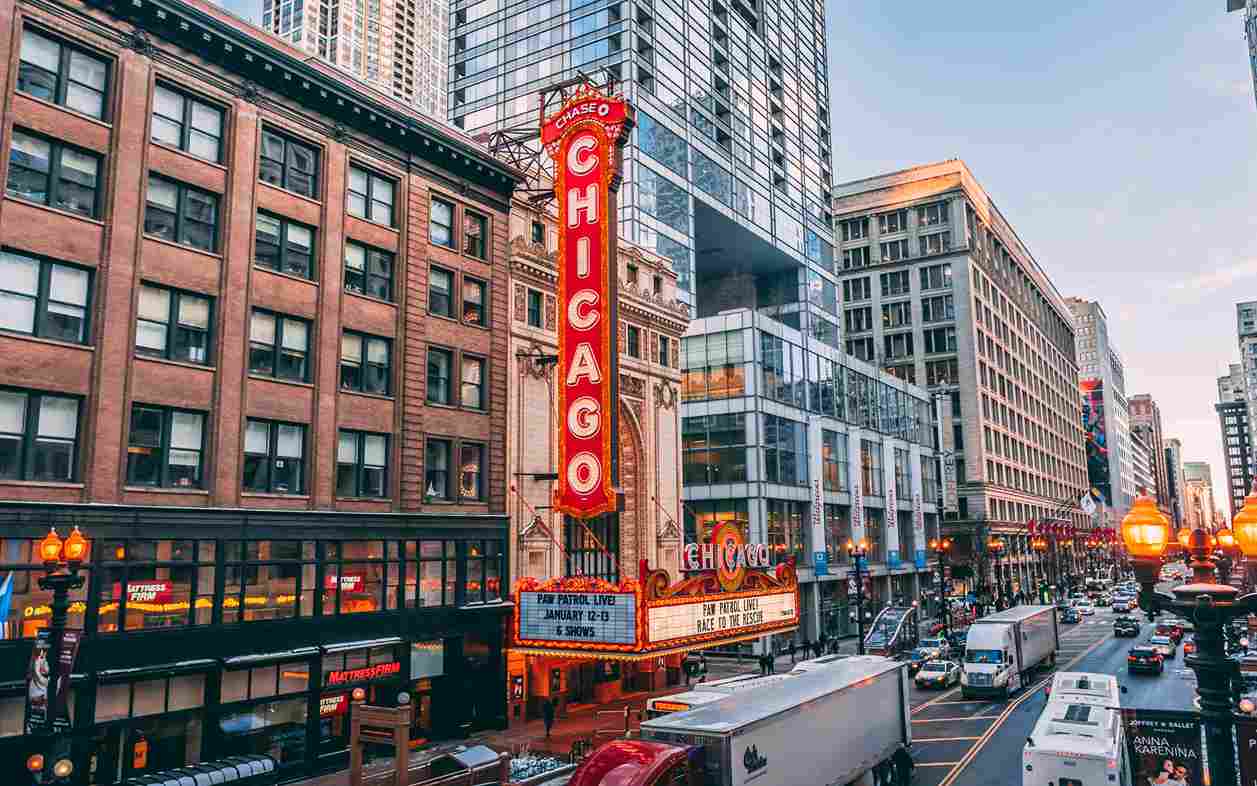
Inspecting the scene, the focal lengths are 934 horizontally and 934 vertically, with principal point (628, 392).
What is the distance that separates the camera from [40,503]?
25.1 m

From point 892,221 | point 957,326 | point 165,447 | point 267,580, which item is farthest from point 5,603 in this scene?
point 892,221

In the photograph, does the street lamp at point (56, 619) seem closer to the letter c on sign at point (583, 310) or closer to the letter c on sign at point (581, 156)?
the letter c on sign at point (583, 310)

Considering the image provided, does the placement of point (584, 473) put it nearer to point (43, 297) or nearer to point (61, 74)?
point (43, 297)

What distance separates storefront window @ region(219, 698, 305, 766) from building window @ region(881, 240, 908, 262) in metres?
111

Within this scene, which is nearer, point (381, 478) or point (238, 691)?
point (238, 691)

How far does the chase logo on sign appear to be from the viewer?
1962 cm

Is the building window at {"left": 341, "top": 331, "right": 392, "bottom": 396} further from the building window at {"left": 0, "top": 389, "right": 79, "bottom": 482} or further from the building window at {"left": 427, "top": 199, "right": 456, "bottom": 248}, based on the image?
the building window at {"left": 0, "top": 389, "right": 79, "bottom": 482}

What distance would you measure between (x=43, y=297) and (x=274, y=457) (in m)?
8.60

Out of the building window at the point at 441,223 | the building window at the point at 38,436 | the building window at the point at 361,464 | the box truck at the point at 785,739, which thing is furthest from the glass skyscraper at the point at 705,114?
the box truck at the point at 785,739

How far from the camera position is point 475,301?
40312 mm

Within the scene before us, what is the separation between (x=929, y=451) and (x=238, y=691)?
82.0 metres

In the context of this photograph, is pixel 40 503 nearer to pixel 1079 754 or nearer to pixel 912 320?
pixel 1079 754

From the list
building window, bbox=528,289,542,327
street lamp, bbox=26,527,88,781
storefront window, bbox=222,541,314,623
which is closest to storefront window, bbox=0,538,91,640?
storefront window, bbox=222,541,314,623

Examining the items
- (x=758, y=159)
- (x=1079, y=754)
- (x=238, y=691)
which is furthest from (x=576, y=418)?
(x=758, y=159)
